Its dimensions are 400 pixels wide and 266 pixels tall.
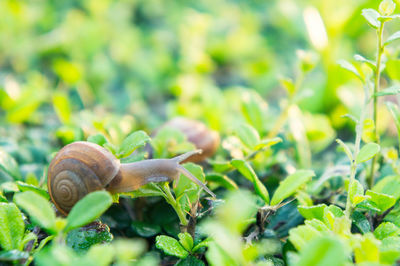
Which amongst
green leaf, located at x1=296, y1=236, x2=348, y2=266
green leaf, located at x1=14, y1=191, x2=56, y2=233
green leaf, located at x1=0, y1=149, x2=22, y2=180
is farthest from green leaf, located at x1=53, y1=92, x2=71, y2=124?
green leaf, located at x1=296, y1=236, x2=348, y2=266

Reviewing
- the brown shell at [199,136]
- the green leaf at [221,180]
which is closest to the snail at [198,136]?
the brown shell at [199,136]

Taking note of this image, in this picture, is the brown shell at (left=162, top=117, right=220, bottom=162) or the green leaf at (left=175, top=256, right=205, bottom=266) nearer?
the green leaf at (left=175, top=256, right=205, bottom=266)

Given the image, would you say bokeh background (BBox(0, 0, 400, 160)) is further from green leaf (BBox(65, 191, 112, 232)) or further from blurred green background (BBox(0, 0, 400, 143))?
green leaf (BBox(65, 191, 112, 232))

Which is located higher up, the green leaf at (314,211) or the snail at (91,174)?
the snail at (91,174)

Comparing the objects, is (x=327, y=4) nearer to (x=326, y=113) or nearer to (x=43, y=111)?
(x=326, y=113)

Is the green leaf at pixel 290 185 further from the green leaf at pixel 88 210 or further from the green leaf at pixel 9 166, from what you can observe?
the green leaf at pixel 9 166

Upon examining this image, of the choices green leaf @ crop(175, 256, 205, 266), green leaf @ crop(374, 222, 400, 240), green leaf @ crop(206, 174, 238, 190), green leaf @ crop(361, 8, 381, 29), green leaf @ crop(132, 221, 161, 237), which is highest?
green leaf @ crop(361, 8, 381, 29)

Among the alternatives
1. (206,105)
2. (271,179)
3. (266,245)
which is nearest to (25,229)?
(266,245)
